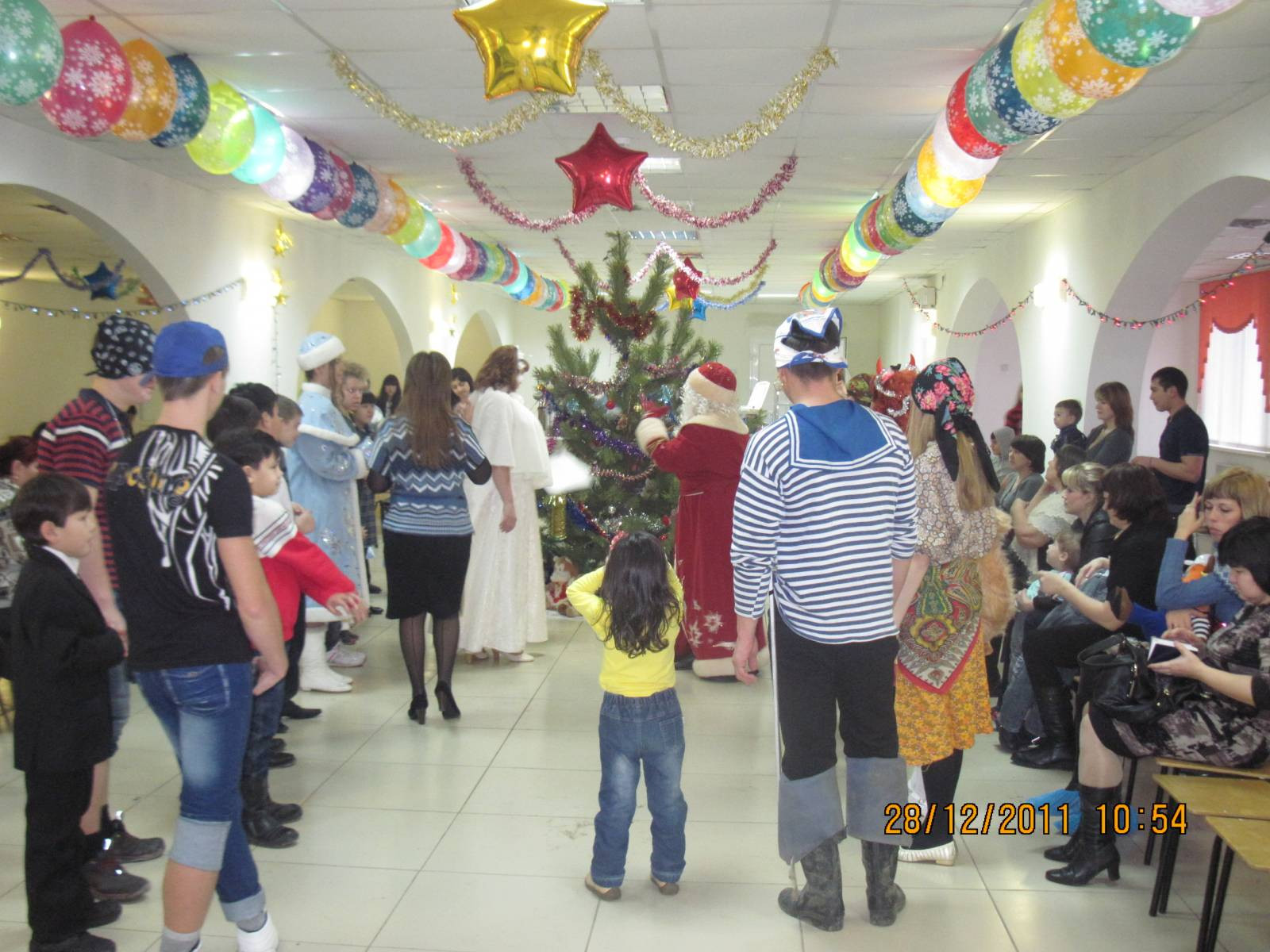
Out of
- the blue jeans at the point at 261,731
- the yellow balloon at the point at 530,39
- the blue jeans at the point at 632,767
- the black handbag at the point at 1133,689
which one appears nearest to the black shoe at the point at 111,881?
the blue jeans at the point at 261,731

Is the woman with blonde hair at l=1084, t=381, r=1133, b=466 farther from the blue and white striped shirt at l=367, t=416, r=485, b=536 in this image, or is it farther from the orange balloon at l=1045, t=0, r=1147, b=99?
the blue and white striped shirt at l=367, t=416, r=485, b=536

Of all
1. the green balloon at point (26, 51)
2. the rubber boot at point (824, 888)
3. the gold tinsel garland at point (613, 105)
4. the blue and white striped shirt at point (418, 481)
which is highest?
the gold tinsel garland at point (613, 105)

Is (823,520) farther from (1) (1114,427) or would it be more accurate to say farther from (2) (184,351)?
(1) (1114,427)

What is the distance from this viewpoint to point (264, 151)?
17.1 ft

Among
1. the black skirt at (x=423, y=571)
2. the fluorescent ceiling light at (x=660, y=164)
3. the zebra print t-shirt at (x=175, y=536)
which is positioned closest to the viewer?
the zebra print t-shirt at (x=175, y=536)

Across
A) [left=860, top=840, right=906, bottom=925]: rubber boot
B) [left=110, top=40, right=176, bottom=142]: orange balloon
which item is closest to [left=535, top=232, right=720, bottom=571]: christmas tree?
[left=110, top=40, right=176, bottom=142]: orange balloon

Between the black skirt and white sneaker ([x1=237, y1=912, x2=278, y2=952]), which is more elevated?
the black skirt

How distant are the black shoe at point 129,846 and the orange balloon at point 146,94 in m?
2.69

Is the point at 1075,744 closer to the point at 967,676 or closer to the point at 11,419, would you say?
the point at 967,676

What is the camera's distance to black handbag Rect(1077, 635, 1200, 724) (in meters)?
2.75

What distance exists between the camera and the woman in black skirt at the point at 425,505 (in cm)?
408

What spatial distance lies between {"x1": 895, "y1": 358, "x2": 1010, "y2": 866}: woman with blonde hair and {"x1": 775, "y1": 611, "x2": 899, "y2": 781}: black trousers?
1.22 feet

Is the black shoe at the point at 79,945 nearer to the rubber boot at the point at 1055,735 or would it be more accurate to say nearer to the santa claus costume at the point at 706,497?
the santa claus costume at the point at 706,497

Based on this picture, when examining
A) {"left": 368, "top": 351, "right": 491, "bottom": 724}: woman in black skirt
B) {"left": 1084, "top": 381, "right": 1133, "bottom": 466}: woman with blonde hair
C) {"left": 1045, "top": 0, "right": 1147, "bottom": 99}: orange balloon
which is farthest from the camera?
{"left": 1084, "top": 381, "right": 1133, "bottom": 466}: woman with blonde hair
